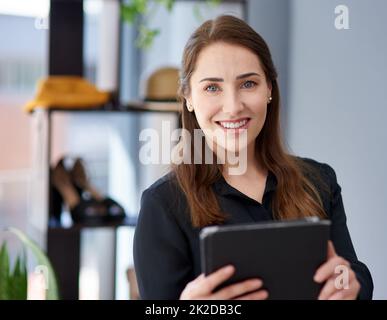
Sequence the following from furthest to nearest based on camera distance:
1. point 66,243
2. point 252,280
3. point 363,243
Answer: point 66,243
point 363,243
point 252,280

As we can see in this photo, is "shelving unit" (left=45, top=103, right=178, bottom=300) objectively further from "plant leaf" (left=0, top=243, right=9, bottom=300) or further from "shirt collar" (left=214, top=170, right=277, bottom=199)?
"shirt collar" (left=214, top=170, right=277, bottom=199)

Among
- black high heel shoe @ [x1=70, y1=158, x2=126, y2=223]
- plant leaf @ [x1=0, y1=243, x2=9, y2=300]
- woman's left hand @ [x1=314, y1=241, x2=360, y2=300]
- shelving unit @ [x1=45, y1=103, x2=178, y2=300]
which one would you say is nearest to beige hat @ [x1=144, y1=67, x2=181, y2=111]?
shelving unit @ [x1=45, y1=103, x2=178, y2=300]

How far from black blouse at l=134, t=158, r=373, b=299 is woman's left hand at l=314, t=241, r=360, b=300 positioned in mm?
20

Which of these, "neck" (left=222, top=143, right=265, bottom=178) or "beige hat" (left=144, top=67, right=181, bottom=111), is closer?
"neck" (left=222, top=143, right=265, bottom=178)

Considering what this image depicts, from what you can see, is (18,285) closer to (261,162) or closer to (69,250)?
(261,162)

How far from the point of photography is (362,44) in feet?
1.78

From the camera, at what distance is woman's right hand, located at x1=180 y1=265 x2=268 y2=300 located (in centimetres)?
42

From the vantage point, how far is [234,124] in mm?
478

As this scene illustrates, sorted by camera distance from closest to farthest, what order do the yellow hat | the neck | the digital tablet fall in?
the digital tablet → the neck → the yellow hat

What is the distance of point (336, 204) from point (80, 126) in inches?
47.9

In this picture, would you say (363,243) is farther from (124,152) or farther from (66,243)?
(124,152)

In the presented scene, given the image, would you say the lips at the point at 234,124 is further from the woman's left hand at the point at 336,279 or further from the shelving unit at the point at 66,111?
Answer: the shelving unit at the point at 66,111

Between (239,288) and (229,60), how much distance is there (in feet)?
0.53

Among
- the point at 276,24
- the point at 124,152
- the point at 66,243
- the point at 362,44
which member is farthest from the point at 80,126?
the point at 362,44
